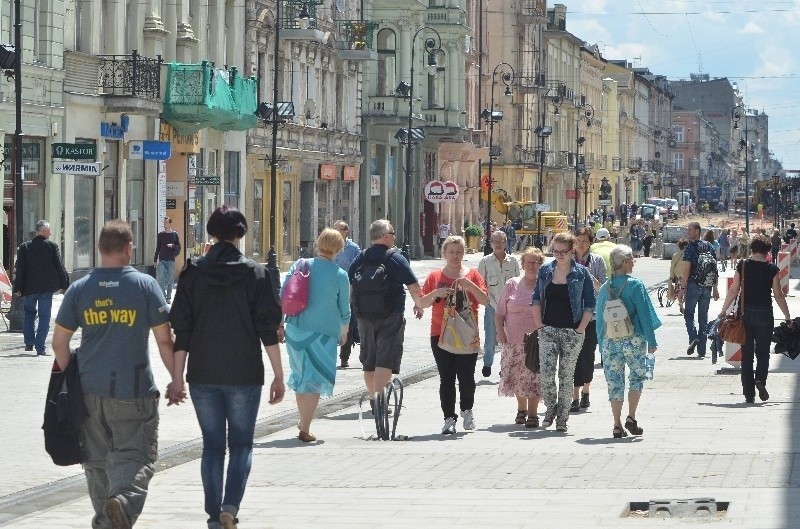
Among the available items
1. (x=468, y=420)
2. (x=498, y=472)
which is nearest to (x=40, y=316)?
(x=468, y=420)

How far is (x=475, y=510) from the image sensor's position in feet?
35.2

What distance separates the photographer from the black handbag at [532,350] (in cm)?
1548

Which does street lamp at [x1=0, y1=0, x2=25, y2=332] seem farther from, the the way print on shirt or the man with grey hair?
the the way print on shirt

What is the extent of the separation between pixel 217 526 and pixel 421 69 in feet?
200

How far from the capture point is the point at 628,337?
15.1 m

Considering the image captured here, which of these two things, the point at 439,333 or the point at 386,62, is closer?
the point at 439,333

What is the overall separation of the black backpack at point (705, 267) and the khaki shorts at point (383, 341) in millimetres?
9320

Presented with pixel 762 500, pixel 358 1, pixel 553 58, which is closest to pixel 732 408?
pixel 762 500

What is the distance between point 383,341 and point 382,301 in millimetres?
353

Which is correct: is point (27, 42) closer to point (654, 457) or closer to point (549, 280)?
point (549, 280)

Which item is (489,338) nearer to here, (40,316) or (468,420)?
(468,420)

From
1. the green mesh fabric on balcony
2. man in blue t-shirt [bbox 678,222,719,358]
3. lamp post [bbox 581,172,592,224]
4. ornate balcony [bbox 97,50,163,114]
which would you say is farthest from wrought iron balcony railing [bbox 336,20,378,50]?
lamp post [bbox 581,172,592,224]

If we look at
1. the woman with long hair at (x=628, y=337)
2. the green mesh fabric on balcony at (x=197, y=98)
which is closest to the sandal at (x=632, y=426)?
the woman with long hair at (x=628, y=337)

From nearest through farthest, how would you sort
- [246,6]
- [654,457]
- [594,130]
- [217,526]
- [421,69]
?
[217,526] < [654,457] < [246,6] < [421,69] < [594,130]
